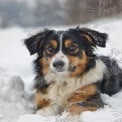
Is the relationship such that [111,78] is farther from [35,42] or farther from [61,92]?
[35,42]

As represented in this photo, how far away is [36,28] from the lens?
8.01ft

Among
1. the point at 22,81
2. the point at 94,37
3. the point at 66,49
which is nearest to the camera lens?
the point at 66,49

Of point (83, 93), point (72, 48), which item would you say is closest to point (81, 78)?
point (83, 93)

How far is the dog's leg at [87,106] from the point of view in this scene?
6.44 ft

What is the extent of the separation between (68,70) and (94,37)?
0.81 feet

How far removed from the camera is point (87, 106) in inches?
78.9

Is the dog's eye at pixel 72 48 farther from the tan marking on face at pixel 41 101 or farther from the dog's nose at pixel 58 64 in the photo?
the tan marking on face at pixel 41 101

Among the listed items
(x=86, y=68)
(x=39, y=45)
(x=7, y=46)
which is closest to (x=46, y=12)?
(x=7, y=46)

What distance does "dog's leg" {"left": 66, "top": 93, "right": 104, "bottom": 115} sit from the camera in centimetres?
196

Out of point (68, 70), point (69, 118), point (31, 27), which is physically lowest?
point (69, 118)

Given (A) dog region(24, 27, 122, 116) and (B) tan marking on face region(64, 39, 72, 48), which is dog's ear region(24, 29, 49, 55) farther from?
(B) tan marking on face region(64, 39, 72, 48)

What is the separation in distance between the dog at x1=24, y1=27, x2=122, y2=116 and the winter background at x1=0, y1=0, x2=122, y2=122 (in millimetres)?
95

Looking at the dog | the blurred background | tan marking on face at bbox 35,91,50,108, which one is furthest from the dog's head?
the blurred background

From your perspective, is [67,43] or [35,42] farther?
[35,42]
